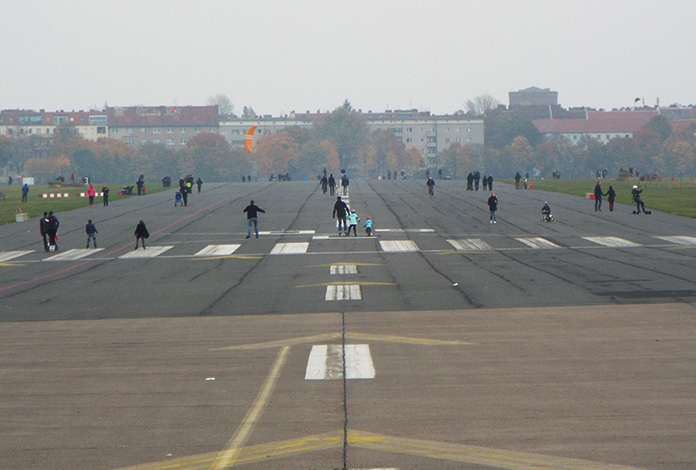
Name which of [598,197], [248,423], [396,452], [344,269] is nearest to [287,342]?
[248,423]

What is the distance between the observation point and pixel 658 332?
15.9 metres

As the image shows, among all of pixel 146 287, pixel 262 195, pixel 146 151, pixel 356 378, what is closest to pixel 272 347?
→ pixel 356 378

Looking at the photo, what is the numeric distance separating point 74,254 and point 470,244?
17.2 meters

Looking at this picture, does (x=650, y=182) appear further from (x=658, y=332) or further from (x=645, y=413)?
(x=645, y=413)

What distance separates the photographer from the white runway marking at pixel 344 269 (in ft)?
90.9

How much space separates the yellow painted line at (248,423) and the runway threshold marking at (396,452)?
84mm

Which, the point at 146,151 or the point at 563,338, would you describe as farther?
the point at 146,151

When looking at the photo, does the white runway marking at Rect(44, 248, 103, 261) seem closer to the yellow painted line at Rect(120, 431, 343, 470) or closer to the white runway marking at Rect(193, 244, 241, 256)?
the white runway marking at Rect(193, 244, 241, 256)

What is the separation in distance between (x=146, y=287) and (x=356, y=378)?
45.9ft

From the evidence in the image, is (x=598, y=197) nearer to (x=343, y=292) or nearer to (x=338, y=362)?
(x=343, y=292)

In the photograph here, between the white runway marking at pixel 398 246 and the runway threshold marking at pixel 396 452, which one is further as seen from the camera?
the white runway marking at pixel 398 246

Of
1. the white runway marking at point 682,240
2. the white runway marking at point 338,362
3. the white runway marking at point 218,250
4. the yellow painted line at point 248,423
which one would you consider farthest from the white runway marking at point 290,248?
the yellow painted line at point 248,423

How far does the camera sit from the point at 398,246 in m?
36.8

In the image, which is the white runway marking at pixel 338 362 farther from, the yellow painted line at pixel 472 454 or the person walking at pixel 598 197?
the person walking at pixel 598 197
